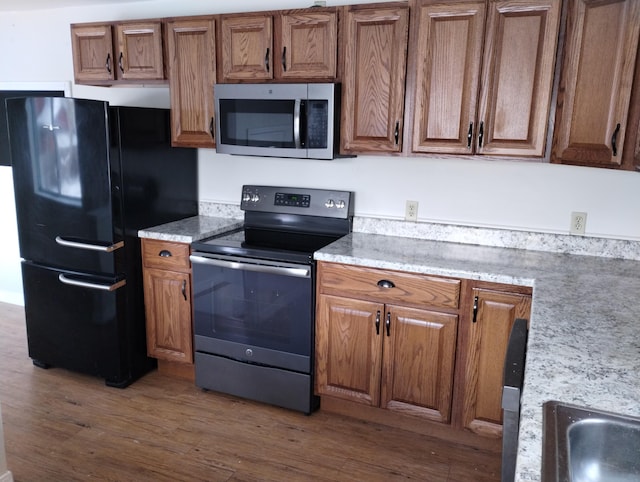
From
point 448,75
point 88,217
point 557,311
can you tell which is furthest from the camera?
point 88,217

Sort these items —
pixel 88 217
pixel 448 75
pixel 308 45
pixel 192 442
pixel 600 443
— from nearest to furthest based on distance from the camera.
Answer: pixel 600 443, pixel 448 75, pixel 192 442, pixel 308 45, pixel 88 217

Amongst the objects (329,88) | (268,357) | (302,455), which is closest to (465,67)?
(329,88)

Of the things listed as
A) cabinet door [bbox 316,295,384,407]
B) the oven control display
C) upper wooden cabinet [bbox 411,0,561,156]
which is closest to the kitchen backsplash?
the oven control display

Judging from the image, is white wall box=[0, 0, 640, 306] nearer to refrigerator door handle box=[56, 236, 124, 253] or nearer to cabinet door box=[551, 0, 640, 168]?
cabinet door box=[551, 0, 640, 168]

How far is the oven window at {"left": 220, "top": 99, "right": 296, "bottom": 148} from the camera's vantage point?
2701 millimetres

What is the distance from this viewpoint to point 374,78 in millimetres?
2559

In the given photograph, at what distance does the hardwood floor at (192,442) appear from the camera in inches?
91.7

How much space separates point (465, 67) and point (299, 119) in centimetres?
84

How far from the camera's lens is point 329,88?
257cm

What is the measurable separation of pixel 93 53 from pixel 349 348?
2.33 metres

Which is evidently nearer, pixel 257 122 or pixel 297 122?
pixel 297 122

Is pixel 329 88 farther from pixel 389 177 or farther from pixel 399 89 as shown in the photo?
pixel 389 177

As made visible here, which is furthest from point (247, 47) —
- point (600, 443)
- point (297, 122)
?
point (600, 443)

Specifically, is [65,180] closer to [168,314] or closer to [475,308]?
[168,314]
